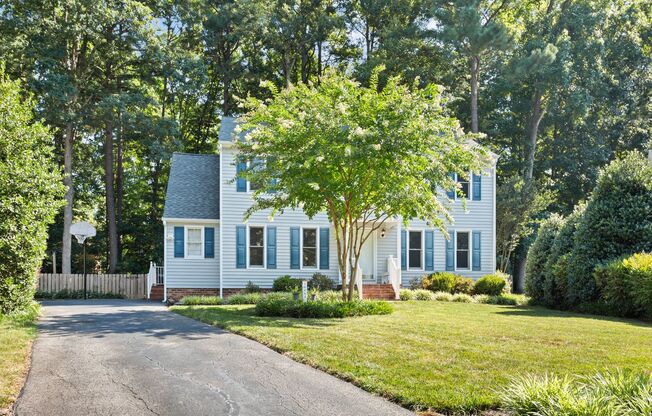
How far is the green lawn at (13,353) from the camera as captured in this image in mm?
6426

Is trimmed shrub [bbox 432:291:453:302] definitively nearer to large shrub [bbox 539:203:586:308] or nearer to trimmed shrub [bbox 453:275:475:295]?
trimmed shrub [bbox 453:275:475:295]

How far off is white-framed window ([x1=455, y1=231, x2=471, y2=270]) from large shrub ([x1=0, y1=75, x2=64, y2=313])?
15.8 m

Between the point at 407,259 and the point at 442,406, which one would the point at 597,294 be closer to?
the point at 407,259

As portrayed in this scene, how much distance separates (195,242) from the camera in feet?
74.2

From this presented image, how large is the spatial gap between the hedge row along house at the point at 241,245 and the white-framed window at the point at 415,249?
45 mm

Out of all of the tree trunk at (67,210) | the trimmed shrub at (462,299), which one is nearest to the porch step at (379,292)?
the trimmed shrub at (462,299)

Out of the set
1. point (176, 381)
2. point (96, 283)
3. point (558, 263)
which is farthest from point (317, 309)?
point (96, 283)

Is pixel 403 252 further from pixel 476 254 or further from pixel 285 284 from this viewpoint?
pixel 285 284

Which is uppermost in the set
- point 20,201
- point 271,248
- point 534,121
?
point 534,121

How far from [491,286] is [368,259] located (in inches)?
186

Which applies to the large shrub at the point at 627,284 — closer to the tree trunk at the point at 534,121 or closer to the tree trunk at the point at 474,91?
the tree trunk at the point at 474,91

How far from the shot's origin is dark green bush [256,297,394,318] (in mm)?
13523

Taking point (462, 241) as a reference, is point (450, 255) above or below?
below

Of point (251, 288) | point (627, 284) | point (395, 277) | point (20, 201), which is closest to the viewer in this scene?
point (20, 201)
